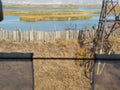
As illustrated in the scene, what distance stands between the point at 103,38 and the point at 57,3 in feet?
253

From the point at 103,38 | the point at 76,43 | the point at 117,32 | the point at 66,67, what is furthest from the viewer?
the point at 117,32

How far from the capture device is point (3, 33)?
815 inches

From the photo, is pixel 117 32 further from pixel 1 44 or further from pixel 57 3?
pixel 57 3

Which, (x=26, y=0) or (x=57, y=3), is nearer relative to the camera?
(x=26, y=0)

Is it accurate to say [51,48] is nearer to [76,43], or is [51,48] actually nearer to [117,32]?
[76,43]

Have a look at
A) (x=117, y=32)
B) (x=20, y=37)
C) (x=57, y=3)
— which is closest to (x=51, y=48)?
(x=20, y=37)

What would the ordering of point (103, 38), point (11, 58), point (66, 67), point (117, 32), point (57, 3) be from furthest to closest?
1. point (57, 3)
2. point (117, 32)
3. point (103, 38)
4. point (66, 67)
5. point (11, 58)

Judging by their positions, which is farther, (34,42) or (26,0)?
(26,0)

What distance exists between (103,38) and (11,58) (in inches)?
654

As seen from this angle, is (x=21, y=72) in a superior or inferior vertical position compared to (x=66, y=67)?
superior

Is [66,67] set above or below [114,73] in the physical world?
below

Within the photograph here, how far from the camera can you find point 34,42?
19.5 meters

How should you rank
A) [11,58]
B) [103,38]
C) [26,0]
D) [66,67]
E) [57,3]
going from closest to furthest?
[11,58]
[66,67]
[103,38]
[26,0]
[57,3]

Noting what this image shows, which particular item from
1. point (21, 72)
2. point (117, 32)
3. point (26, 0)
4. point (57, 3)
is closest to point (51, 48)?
point (117, 32)
